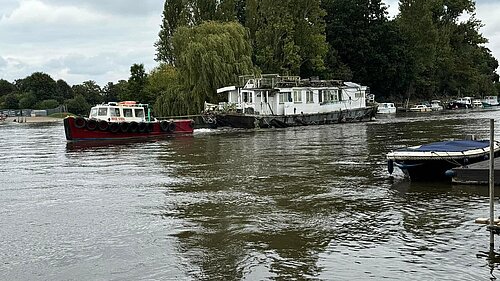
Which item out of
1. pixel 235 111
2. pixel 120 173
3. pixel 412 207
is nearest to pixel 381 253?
pixel 412 207

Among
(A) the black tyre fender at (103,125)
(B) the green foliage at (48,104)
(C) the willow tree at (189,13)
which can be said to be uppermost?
(C) the willow tree at (189,13)

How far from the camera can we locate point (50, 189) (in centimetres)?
1781

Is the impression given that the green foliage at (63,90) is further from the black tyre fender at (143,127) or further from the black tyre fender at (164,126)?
the black tyre fender at (143,127)

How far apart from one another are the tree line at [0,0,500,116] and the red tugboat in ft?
32.4

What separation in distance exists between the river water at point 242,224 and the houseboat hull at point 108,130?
17.6m

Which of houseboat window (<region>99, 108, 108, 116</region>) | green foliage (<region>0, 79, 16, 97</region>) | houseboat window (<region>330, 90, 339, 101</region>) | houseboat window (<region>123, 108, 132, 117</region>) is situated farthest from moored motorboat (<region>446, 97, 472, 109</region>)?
green foliage (<region>0, 79, 16, 97</region>)

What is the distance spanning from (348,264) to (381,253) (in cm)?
77

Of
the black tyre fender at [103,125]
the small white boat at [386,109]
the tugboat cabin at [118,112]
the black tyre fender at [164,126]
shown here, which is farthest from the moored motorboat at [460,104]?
the black tyre fender at [103,125]

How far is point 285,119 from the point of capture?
49906 mm

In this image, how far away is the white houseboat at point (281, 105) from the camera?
158 ft

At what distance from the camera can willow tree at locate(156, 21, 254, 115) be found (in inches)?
2077

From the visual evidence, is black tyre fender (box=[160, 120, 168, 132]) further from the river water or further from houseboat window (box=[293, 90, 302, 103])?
the river water

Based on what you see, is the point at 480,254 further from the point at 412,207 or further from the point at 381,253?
the point at 412,207

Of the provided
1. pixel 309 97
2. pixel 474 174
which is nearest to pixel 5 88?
pixel 309 97
